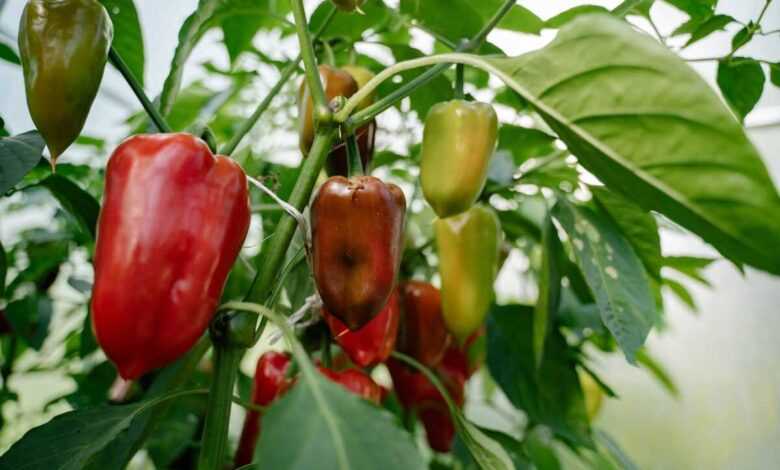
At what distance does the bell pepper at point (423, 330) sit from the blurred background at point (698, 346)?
1161 millimetres

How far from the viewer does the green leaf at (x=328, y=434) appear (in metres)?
0.31

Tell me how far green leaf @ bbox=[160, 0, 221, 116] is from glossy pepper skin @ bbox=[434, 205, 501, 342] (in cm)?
33

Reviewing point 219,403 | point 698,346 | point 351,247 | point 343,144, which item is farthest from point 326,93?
point 698,346

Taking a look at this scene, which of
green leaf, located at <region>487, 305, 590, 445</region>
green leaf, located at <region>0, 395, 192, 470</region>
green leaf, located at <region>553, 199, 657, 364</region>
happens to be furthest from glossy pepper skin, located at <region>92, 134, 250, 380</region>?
green leaf, located at <region>487, 305, 590, 445</region>

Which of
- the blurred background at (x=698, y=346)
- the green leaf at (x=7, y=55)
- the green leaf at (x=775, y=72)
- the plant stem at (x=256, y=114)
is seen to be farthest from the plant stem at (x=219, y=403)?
the blurred background at (x=698, y=346)

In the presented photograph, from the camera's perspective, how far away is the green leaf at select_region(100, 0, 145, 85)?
1.91ft

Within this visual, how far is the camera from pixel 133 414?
1.60 feet

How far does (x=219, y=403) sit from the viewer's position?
42cm

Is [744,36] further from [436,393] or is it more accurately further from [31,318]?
[31,318]

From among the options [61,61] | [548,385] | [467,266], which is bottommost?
[548,385]

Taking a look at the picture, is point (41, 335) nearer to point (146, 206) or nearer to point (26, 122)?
point (146, 206)

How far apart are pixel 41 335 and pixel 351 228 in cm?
61

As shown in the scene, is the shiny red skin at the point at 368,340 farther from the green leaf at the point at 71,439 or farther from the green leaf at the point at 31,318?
the green leaf at the point at 31,318

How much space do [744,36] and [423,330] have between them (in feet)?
1.54
